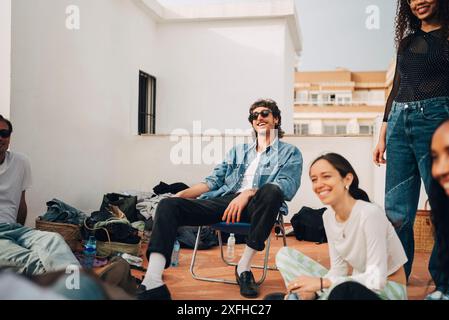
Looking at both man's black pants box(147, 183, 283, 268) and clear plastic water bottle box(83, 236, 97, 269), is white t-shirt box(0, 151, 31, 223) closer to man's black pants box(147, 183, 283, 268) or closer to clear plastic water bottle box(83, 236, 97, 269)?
clear plastic water bottle box(83, 236, 97, 269)

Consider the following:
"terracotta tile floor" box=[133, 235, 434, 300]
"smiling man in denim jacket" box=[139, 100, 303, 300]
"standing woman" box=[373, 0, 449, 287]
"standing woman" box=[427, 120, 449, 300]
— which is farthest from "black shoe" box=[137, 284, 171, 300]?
"standing woman" box=[373, 0, 449, 287]

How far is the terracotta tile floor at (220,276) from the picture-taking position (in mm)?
2730

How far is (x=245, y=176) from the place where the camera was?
320 cm

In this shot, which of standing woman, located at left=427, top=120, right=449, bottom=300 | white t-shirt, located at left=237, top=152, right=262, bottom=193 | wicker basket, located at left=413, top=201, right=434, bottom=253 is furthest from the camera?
wicker basket, located at left=413, top=201, right=434, bottom=253

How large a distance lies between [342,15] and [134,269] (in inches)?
113

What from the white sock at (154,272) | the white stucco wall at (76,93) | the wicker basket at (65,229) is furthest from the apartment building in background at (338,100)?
the white sock at (154,272)

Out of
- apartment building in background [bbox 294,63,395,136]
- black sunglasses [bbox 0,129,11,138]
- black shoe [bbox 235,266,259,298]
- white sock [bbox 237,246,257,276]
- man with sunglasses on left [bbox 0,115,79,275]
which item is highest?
apartment building in background [bbox 294,63,395,136]

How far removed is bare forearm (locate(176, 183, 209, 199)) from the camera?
299cm

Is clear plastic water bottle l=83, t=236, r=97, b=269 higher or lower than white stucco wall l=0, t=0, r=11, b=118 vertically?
lower

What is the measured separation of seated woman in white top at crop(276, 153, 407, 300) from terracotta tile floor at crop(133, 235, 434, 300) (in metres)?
0.43

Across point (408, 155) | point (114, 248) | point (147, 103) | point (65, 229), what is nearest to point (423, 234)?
point (408, 155)

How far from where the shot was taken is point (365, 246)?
72.1 inches

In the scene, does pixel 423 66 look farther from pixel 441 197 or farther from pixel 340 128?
pixel 340 128
